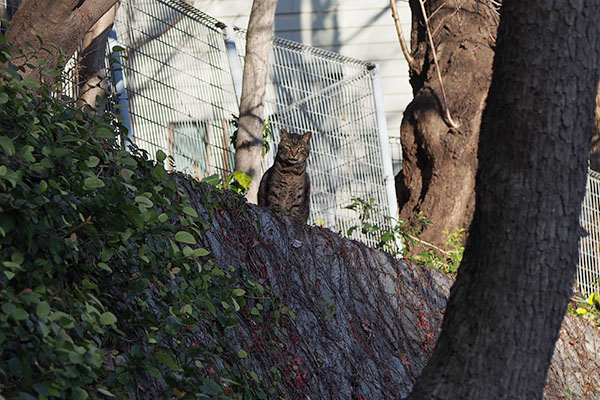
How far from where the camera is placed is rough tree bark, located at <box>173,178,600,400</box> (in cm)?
499

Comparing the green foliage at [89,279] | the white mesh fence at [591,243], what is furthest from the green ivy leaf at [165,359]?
the white mesh fence at [591,243]

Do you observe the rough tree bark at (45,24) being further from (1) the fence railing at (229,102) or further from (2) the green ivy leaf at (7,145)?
(1) the fence railing at (229,102)

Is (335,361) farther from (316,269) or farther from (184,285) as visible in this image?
(184,285)

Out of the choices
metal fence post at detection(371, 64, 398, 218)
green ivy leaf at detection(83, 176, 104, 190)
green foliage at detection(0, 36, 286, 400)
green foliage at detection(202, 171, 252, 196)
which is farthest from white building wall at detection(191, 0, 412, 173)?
Result: green ivy leaf at detection(83, 176, 104, 190)

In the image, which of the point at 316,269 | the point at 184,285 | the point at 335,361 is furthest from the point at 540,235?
the point at 316,269

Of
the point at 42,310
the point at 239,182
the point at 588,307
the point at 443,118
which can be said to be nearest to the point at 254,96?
the point at 239,182

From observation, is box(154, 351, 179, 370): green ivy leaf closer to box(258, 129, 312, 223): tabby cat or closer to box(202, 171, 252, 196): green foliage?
box(202, 171, 252, 196): green foliage

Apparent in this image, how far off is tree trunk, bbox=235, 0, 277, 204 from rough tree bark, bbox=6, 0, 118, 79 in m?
2.90

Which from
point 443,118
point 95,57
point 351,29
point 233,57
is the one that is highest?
point 351,29

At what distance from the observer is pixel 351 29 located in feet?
45.2

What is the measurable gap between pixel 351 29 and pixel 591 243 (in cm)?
539

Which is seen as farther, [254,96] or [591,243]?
[591,243]

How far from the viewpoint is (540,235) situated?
312 cm

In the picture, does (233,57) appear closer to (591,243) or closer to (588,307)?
(588,307)
